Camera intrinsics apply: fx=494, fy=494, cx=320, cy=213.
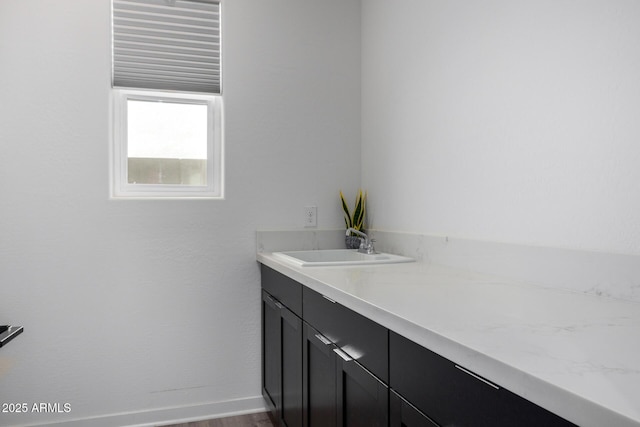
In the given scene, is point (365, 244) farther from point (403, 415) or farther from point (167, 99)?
point (403, 415)

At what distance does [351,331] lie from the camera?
1.36 metres

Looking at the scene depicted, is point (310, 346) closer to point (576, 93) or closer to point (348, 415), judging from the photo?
point (348, 415)

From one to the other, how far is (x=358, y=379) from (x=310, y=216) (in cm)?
152

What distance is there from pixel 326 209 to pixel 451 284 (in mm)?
1355

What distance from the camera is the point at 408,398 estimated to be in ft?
Answer: 3.40

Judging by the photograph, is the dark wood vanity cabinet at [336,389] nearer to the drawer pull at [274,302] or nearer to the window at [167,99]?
the drawer pull at [274,302]

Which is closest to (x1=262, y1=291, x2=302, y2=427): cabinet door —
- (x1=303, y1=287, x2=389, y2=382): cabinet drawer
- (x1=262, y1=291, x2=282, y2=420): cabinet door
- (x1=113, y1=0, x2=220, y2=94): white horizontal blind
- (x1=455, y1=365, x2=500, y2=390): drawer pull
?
(x1=262, y1=291, x2=282, y2=420): cabinet door

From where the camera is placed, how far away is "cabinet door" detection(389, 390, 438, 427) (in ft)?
3.19

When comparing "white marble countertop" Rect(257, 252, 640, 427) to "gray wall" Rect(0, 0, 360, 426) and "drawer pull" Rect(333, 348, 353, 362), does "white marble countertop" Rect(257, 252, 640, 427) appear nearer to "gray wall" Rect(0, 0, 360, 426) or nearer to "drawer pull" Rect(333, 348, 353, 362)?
"drawer pull" Rect(333, 348, 353, 362)

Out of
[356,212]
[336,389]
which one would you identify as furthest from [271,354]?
[336,389]

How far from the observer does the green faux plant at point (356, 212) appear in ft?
9.06

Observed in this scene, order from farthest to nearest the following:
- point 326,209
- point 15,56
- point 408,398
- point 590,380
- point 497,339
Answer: point 326,209 → point 15,56 → point 408,398 → point 497,339 → point 590,380

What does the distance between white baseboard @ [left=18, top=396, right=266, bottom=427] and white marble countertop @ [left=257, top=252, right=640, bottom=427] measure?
1316mm

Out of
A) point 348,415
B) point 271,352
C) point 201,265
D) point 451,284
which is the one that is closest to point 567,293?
point 451,284
